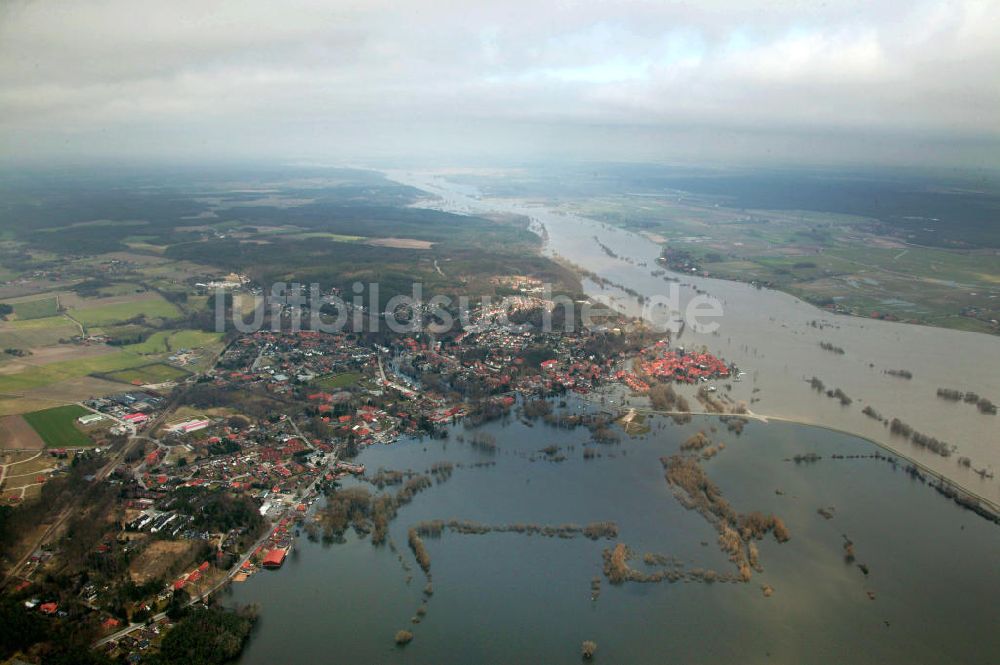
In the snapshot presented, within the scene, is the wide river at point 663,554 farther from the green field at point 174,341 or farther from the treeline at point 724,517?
the green field at point 174,341

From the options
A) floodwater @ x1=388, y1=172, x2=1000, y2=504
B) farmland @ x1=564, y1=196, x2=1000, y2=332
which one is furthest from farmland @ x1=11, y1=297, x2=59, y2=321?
farmland @ x1=564, y1=196, x2=1000, y2=332

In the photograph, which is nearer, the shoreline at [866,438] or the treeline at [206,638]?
the treeline at [206,638]

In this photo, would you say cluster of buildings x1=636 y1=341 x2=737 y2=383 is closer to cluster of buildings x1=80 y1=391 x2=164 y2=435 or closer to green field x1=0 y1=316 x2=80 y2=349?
cluster of buildings x1=80 y1=391 x2=164 y2=435

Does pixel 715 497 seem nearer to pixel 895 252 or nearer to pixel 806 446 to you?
pixel 806 446

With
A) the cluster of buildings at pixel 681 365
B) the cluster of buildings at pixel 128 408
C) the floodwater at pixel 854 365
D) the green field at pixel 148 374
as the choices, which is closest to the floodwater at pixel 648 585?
the floodwater at pixel 854 365

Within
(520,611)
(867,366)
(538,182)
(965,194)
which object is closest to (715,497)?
(520,611)

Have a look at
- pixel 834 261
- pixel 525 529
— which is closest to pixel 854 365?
pixel 525 529

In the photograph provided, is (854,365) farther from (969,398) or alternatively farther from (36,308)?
(36,308)
